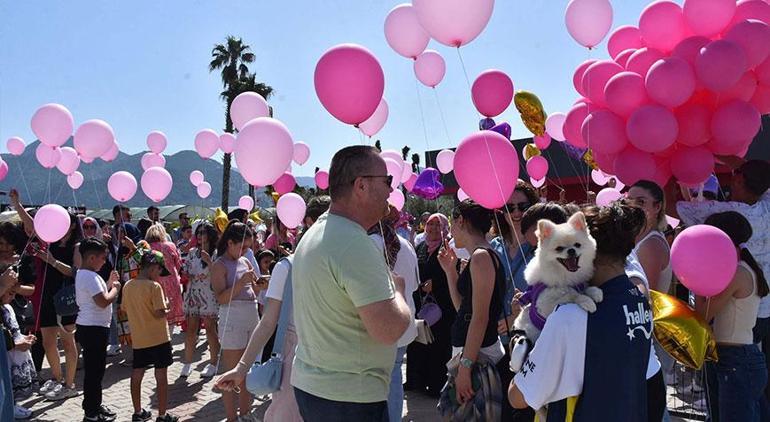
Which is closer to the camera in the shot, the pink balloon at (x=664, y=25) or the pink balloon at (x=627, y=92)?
the pink balloon at (x=627, y=92)

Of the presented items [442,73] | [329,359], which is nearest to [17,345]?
[329,359]

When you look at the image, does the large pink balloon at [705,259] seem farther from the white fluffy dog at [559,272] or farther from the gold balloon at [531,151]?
the gold balloon at [531,151]

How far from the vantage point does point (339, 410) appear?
2129 mm

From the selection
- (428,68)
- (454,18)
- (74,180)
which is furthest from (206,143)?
(454,18)

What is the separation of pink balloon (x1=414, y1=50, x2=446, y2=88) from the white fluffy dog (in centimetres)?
434

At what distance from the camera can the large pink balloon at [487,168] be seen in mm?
3516

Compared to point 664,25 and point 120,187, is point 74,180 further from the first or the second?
point 664,25

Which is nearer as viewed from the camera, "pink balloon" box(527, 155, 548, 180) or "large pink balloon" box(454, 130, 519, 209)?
"large pink balloon" box(454, 130, 519, 209)

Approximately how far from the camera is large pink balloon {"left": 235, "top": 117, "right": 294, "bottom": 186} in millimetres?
4164

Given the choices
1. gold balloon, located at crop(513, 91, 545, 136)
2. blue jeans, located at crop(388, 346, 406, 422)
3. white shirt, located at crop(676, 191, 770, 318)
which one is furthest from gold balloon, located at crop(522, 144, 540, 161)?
blue jeans, located at crop(388, 346, 406, 422)

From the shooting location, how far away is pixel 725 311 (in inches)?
126

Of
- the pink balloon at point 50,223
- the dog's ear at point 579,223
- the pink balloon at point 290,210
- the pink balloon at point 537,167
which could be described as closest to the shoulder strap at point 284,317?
the dog's ear at point 579,223

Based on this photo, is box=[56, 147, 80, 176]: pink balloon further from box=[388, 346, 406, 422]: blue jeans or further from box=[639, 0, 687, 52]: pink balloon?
box=[639, 0, 687, 52]: pink balloon

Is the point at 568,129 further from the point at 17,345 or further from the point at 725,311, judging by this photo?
the point at 17,345
